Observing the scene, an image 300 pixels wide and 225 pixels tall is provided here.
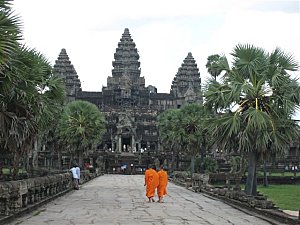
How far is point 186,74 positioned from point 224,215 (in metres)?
111

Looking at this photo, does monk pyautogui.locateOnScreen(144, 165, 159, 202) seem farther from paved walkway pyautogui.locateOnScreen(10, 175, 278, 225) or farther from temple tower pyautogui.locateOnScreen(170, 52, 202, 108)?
temple tower pyautogui.locateOnScreen(170, 52, 202, 108)

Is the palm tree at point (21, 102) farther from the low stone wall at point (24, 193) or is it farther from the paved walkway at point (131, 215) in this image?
the paved walkway at point (131, 215)

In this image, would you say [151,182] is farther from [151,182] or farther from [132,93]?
[132,93]

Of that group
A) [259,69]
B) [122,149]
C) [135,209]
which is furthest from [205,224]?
[122,149]

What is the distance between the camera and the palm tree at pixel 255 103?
19.9m

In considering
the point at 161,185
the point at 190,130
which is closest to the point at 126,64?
the point at 190,130

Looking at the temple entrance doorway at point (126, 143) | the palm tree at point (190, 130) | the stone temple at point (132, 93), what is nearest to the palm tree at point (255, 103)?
the palm tree at point (190, 130)

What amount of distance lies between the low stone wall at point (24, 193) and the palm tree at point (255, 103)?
6.56 m

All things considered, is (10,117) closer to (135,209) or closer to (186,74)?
(135,209)

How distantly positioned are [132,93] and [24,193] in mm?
106494

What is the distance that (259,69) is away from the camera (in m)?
21.1

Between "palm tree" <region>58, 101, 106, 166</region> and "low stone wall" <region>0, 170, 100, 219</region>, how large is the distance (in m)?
18.1

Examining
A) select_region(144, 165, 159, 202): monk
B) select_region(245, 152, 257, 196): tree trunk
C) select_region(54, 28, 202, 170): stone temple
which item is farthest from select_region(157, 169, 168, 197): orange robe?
select_region(54, 28, 202, 170): stone temple

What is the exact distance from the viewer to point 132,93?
121750mm
